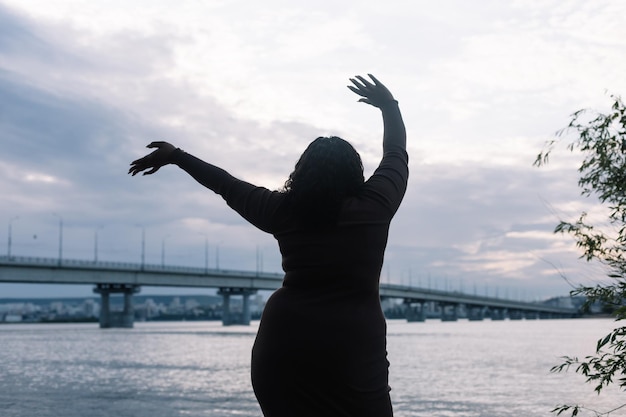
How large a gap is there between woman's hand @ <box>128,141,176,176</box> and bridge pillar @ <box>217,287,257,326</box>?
4639 inches

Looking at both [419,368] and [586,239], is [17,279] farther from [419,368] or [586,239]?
[586,239]

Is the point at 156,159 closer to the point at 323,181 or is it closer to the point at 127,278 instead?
the point at 323,181

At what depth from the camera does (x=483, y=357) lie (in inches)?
1932

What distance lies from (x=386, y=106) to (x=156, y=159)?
893mm

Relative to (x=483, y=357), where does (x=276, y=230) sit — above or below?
above

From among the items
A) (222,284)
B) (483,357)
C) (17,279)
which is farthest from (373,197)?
(222,284)

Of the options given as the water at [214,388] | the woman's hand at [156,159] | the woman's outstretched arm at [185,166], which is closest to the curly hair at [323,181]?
the woman's outstretched arm at [185,166]

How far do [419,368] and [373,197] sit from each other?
123 feet

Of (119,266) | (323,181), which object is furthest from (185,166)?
(119,266)

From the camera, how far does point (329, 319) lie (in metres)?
2.46

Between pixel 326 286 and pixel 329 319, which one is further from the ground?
pixel 326 286

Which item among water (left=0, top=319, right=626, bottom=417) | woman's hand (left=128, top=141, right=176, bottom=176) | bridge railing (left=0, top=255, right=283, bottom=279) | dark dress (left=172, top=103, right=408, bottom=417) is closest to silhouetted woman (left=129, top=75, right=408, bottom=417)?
dark dress (left=172, top=103, right=408, bottom=417)

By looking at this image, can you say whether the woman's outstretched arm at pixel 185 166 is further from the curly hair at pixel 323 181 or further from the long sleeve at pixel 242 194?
the curly hair at pixel 323 181

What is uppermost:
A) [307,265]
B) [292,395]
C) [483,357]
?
[307,265]
